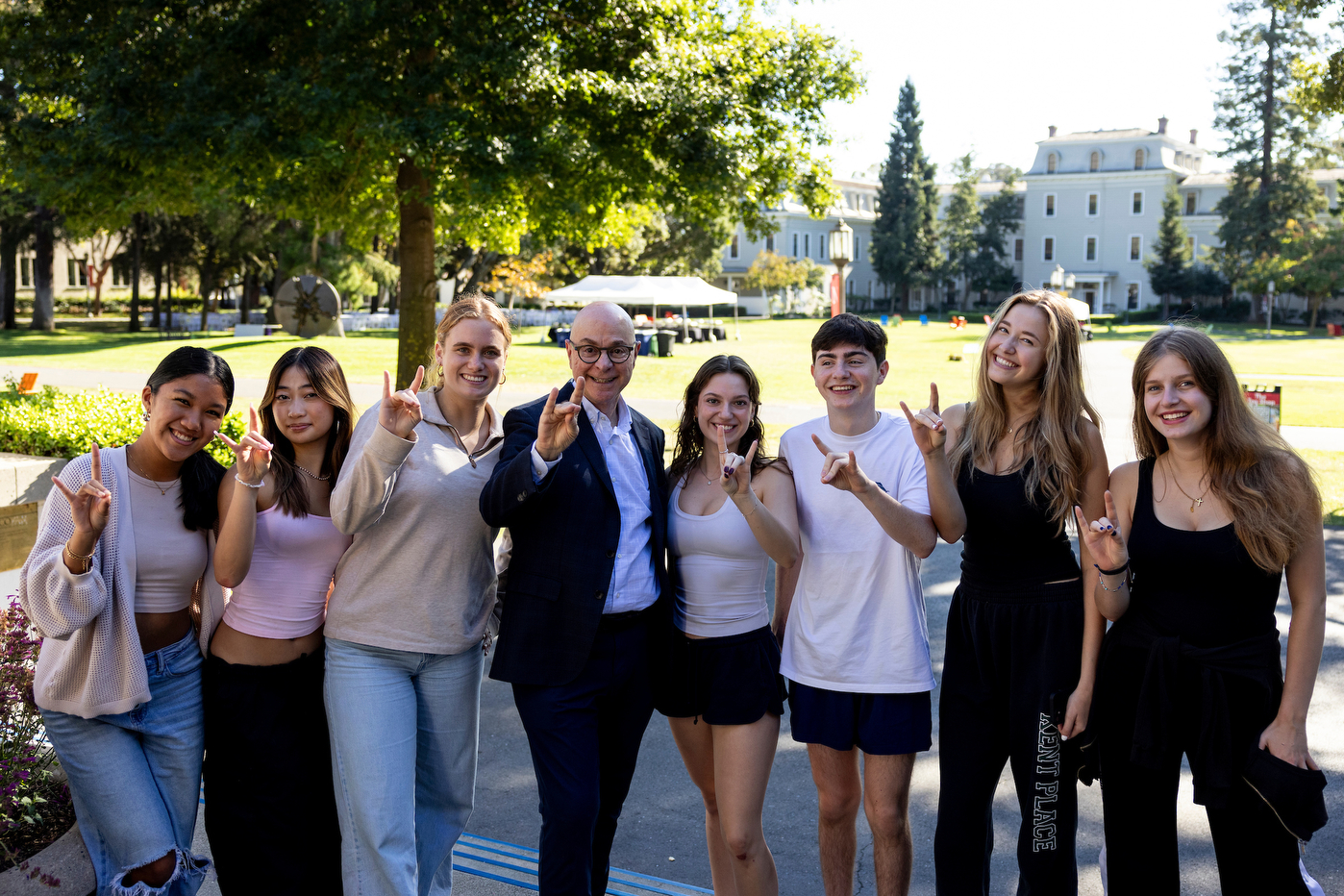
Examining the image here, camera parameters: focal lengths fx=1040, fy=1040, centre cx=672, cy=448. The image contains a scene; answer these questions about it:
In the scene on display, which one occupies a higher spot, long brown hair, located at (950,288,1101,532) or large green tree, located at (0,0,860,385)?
large green tree, located at (0,0,860,385)

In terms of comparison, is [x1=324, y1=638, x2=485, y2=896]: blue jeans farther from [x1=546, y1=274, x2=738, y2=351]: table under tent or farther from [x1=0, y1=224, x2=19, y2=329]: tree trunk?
[x1=0, y1=224, x2=19, y2=329]: tree trunk

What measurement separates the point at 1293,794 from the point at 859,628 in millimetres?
1297

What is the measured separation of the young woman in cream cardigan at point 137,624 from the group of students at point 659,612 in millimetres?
10

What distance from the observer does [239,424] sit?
9367mm

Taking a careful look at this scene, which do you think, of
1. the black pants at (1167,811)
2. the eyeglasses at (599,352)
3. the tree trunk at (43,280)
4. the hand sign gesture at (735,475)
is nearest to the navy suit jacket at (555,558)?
the eyeglasses at (599,352)

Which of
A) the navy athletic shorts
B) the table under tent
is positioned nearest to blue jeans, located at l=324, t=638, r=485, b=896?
the navy athletic shorts

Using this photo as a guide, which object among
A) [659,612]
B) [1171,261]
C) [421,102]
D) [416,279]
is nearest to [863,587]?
[659,612]

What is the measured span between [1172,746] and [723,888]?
1.55 m

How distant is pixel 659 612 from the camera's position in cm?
349

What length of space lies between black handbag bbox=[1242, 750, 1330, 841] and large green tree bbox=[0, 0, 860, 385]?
8.49 meters

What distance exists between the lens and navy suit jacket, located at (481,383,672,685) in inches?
128

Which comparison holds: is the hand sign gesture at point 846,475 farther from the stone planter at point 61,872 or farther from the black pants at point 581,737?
the stone planter at point 61,872

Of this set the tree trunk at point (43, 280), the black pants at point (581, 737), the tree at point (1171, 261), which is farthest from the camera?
the tree at point (1171, 261)

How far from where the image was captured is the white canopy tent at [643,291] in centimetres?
3781
